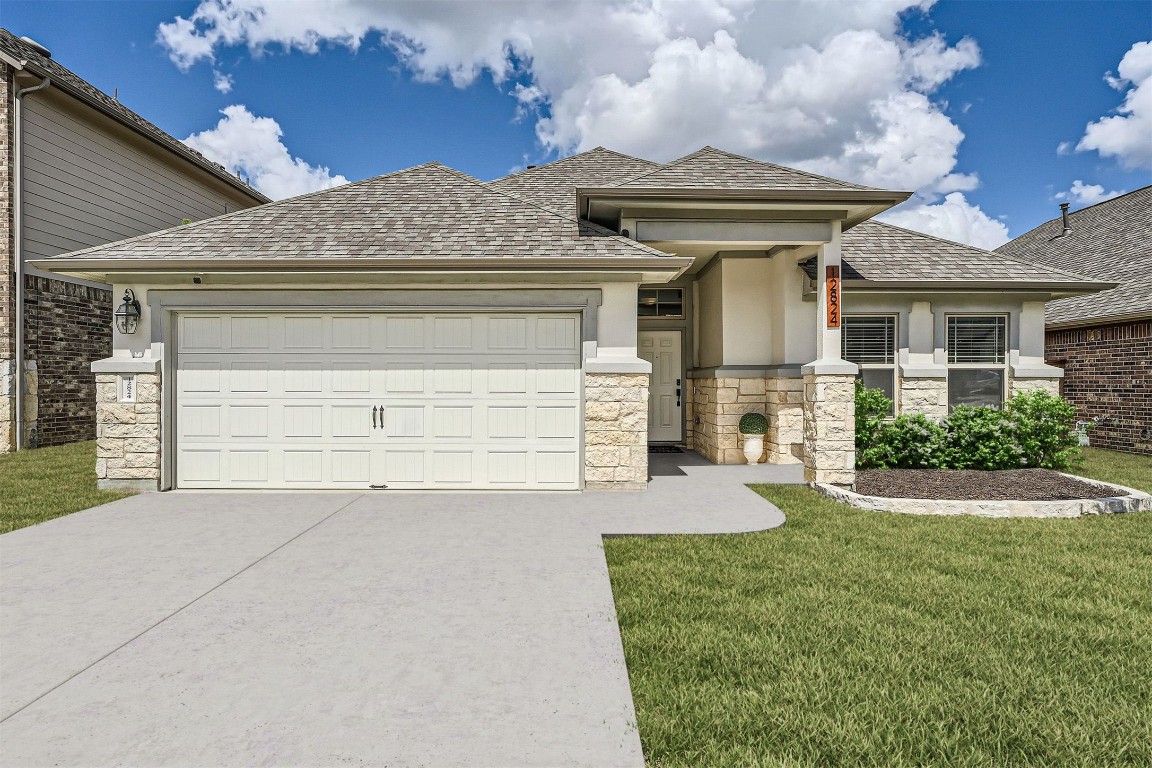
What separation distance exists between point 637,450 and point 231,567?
476 centimetres

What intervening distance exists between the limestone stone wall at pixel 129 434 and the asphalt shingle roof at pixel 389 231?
169 cm

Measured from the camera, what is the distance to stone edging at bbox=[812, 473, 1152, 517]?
665 centimetres

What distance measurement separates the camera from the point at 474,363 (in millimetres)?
7855

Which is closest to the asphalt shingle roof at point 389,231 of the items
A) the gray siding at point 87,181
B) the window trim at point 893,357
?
the window trim at point 893,357

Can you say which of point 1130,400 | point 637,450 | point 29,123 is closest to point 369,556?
point 637,450

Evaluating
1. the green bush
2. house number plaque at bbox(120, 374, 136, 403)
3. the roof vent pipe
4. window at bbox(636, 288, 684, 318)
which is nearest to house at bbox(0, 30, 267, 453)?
house number plaque at bbox(120, 374, 136, 403)

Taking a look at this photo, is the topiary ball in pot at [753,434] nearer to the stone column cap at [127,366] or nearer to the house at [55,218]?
the stone column cap at [127,366]

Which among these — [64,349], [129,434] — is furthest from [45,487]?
[64,349]

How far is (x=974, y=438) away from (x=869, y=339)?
2568 millimetres

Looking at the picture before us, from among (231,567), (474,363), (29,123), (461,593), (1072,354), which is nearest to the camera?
(461,593)

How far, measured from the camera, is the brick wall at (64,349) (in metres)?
12.1

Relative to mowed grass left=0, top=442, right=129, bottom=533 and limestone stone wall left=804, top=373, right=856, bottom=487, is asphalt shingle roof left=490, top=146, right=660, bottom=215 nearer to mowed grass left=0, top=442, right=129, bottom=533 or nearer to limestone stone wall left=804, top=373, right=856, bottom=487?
limestone stone wall left=804, top=373, right=856, bottom=487

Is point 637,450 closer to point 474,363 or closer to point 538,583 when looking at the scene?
point 474,363

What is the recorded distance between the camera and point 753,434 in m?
10.3
